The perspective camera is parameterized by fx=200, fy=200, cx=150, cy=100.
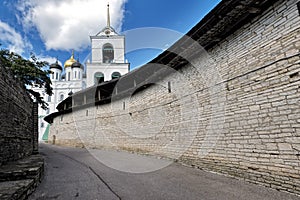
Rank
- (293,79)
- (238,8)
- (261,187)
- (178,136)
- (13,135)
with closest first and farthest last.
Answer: (293,79) → (261,187) → (238,8) → (13,135) → (178,136)

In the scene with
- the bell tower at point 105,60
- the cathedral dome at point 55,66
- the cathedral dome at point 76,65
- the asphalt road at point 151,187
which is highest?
the cathedral dome at point 55,66

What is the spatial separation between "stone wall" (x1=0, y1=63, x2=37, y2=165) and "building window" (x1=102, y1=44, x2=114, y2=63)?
2024 centimetres

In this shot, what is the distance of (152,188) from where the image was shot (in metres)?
4.31

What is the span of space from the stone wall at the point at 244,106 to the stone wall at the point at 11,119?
5164mm

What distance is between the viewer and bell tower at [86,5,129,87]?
82.0 feet

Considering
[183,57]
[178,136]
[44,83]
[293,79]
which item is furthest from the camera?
[44,83]

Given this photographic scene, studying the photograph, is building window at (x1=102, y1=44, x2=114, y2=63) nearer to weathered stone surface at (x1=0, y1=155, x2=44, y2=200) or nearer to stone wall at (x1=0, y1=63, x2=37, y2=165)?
stone wall at (x1=0, y1=63, x2=37, y2=165)

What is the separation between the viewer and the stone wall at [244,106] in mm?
3777

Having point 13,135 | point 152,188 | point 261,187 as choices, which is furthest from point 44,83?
point 261,187

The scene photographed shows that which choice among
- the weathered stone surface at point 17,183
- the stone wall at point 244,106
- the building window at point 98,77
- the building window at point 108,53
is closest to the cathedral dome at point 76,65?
the building window at point 108,53

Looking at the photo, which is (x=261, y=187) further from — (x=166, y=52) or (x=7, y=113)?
(x=7, y=113)

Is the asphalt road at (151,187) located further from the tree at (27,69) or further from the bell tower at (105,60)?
the bell tower at (105,60)

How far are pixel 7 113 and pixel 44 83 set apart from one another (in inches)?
447

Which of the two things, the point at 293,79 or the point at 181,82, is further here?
the point at 181,82
